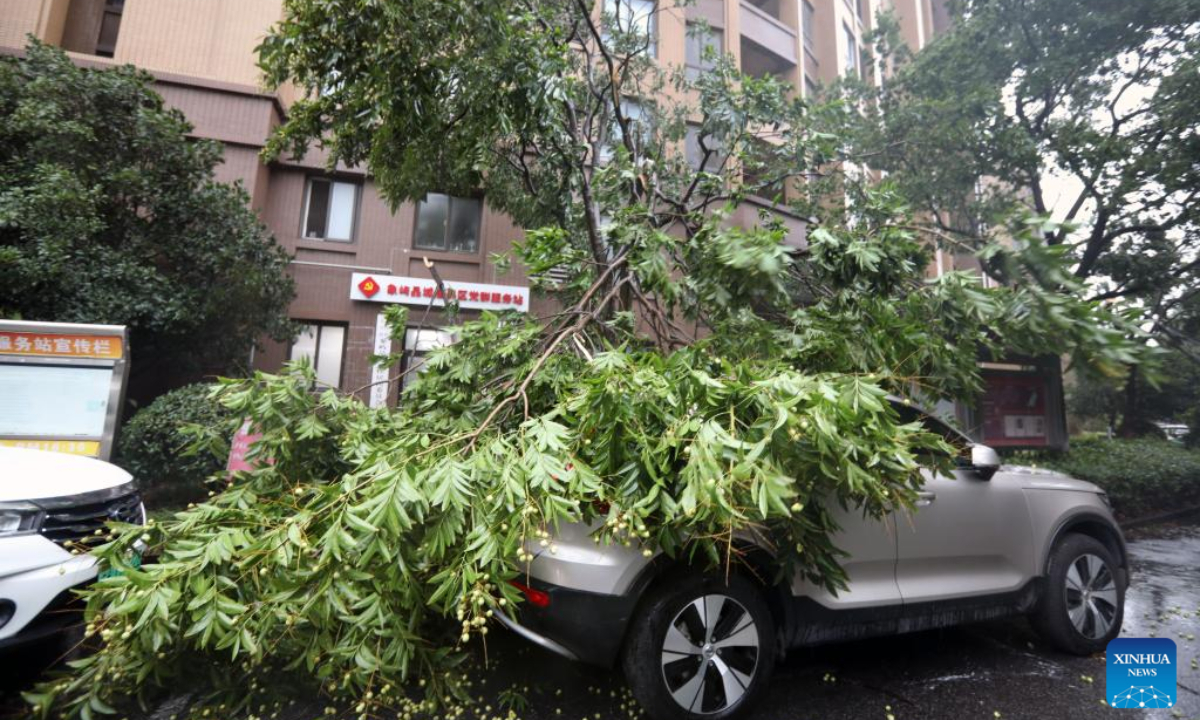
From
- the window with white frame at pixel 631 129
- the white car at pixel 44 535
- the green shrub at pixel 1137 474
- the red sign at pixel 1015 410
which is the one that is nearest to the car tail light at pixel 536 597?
the white car at pixel 44 535

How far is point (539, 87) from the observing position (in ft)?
17.6

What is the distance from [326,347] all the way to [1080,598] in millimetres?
11690

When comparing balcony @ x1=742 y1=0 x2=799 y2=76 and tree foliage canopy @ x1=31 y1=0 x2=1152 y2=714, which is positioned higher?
balcony @ x1=742 y1=0 x2=799 y2=76

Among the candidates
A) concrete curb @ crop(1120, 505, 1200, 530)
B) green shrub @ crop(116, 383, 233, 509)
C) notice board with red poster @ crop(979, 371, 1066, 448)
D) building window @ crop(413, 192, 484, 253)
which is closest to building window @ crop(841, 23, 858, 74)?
notice board with red poster @ crop(979, 371, 1066, 448)

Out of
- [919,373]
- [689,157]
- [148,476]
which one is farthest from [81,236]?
[689,157]

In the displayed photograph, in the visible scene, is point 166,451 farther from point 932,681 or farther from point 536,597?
point 932,681

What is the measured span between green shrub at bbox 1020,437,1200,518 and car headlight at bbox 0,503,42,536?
12755 millimetres

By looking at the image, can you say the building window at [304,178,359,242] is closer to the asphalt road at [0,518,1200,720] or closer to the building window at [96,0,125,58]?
the building window at [96,0,125,58]

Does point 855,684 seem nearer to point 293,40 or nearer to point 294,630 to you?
point 294,630

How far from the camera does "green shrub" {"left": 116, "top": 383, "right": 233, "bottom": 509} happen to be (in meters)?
7.03

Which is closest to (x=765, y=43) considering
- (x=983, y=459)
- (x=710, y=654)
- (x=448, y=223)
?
(x=448, y=223)

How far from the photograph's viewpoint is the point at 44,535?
126 inches

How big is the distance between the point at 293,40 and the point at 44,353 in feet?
13.7

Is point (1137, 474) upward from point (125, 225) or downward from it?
downward
